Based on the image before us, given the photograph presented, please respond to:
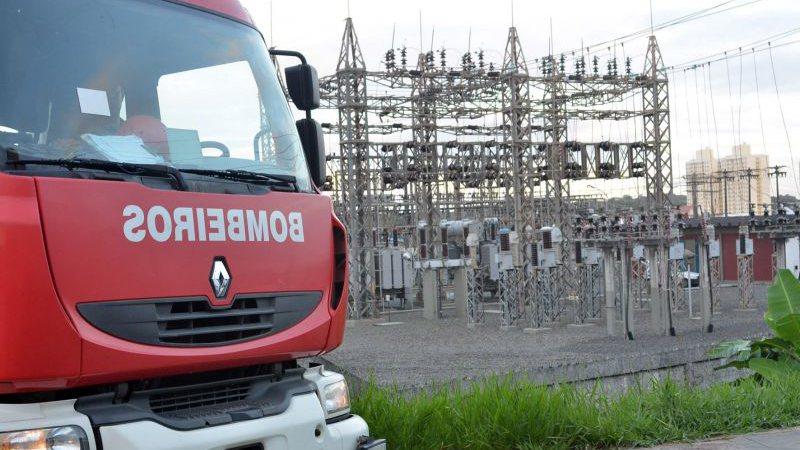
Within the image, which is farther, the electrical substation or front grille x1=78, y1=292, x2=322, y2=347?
the electrical substation

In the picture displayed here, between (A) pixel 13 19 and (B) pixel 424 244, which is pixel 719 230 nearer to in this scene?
(B) pixel 424 244

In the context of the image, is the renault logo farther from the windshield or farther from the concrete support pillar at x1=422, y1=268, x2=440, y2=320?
the concrete support pillar at x1=422, y1=268, x2=440, y2=320

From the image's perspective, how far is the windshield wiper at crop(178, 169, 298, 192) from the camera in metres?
4.82

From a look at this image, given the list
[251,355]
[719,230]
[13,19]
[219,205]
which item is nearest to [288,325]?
[251,355]

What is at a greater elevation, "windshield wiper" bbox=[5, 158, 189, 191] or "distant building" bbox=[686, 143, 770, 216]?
"distant building" bbox=[686, 143, 770, 216]

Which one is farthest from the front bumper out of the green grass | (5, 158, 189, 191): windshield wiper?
the green grass

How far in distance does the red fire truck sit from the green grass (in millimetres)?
1480

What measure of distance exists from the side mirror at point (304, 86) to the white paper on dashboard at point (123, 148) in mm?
1284

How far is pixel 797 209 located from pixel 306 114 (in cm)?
3010

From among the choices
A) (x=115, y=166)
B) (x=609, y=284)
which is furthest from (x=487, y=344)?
(x=115, y=166)

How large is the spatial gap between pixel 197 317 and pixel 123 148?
2.81 ft

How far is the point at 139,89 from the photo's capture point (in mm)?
4793

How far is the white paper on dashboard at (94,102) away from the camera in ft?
14.7

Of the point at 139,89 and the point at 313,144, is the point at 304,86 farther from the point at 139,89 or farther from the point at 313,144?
the point at 139,89
